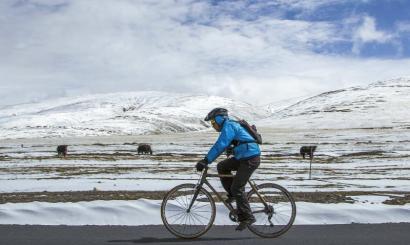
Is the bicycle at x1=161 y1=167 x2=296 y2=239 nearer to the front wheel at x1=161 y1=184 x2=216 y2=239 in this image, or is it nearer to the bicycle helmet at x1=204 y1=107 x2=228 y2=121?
the front wheel at x1=161 y1=184 x2=216 y2=239

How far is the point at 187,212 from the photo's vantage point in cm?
938

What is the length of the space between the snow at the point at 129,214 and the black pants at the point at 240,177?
1.42 m

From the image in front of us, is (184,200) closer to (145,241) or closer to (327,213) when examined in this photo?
(145,241)

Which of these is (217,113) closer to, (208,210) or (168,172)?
(208,210)

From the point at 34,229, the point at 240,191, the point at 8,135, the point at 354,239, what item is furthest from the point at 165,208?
the point at 8,135

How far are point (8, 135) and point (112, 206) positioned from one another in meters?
187

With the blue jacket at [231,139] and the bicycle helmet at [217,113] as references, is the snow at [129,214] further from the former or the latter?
the bicycle helmet at [217,113]

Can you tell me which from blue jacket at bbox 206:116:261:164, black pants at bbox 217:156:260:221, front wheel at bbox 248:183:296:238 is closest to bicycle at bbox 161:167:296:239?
front wheel at bbox 248:183:296:238

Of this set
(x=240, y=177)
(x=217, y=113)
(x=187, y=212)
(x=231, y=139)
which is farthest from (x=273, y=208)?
(x=217, y=113)

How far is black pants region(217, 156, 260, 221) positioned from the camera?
9.11m

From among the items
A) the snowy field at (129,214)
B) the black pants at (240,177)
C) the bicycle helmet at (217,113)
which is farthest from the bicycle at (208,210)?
the snowy field at (129,214)

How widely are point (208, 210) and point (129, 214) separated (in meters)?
1.95

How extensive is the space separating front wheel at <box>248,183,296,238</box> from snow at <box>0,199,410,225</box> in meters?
1.15

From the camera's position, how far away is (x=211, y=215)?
9406 mm
